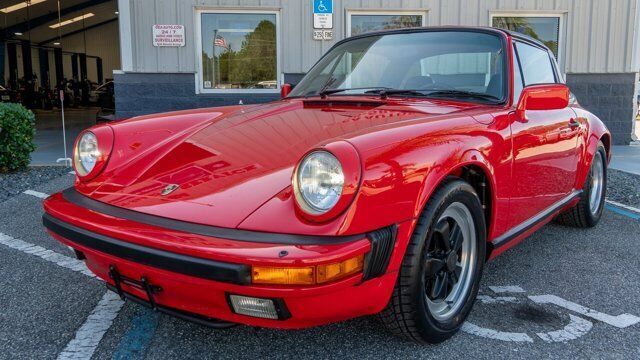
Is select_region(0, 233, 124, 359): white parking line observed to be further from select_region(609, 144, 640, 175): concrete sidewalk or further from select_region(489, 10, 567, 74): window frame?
select_region(489, 10, 567, 74): window frame

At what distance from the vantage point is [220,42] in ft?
27.1

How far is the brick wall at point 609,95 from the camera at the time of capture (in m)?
8.81

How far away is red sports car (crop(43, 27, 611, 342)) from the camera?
1.76m

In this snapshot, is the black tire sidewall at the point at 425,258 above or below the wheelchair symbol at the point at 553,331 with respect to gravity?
above

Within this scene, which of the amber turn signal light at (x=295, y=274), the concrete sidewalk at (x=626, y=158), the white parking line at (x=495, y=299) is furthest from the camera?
the concrete sidewalk at (x=626, y=158)

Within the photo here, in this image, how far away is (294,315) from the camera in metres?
1.78

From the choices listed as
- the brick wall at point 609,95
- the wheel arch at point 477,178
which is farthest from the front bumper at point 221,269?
the brick wall at point 609,95

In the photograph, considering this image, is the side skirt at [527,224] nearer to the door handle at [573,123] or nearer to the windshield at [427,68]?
the door handle at [573,123]

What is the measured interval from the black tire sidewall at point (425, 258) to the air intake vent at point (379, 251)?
167 mm

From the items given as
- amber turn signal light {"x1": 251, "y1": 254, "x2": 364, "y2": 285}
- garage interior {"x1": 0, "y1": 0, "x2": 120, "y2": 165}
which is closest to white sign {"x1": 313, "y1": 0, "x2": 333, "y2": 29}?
amber turn signal light {"x1": 251, "y1": 254, "x2": 364, "y2": 285}

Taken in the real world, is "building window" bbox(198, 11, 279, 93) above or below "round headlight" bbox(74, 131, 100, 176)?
above

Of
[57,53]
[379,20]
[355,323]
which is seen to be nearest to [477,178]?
[355,323]

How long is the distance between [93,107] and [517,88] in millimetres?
27427

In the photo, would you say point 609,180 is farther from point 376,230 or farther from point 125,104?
point 125,104
